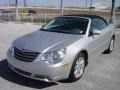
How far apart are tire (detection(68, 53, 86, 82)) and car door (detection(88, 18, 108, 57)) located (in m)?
0.57

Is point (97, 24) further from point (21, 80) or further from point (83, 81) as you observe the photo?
point (21, 80)

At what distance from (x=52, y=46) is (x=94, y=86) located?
4.23ft

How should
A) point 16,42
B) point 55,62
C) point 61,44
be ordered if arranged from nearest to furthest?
point 55,62
point 61,44
point 16,42

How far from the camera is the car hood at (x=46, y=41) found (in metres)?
5.56

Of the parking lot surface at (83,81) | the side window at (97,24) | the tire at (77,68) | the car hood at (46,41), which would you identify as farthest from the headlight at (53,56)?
the side window at (97,24)

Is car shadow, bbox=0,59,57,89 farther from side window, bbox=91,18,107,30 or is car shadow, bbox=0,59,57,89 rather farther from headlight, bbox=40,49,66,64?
side window, bbox=91,18,107,30

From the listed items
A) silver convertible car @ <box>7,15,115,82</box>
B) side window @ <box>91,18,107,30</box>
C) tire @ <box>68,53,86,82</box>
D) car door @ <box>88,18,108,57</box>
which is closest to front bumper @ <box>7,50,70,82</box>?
silver convertible car @ <box>7,15,115,82</box>

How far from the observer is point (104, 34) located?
778 centimetres

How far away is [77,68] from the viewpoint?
5.95 metres

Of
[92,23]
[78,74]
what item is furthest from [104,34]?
[78,74]

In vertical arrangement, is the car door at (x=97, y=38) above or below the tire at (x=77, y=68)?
above

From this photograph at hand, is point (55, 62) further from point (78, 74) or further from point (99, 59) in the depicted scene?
point (99, 59)

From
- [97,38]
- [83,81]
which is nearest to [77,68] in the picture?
[83,81]

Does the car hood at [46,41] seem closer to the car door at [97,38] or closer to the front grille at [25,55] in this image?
the front grille at [25,55]
